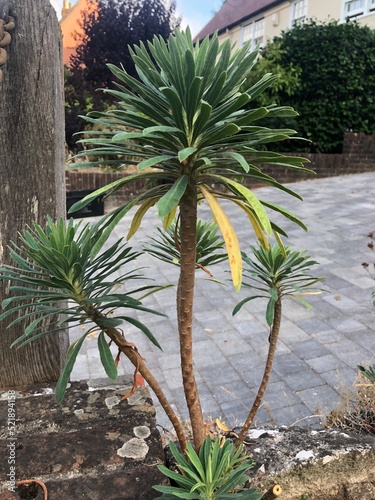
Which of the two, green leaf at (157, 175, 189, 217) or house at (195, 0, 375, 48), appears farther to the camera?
house at (195, 0, 375, 48)

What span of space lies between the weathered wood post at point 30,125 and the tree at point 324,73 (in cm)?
1046

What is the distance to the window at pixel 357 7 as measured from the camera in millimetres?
16152

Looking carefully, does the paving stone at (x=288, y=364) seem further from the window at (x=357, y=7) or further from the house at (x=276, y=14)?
the window at (x=357, y=7)

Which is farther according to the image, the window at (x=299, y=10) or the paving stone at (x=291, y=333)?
the window at (x=299, y=10)

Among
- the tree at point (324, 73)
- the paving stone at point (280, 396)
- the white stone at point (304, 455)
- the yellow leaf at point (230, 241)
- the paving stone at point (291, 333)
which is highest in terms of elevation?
the tree at point (324, 73)

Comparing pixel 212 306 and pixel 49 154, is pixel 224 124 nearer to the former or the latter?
pixel 49 154

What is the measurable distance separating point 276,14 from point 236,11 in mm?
6451

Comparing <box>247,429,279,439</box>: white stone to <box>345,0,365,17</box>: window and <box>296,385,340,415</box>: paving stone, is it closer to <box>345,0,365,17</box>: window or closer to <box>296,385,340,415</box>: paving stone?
<box>296,385,340,415</box>: paving stone

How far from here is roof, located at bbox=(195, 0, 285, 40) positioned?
72.2 feet

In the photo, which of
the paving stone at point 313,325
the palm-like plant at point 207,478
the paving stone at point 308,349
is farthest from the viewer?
the paving stone at point 313,325

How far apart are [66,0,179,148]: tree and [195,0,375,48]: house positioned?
2.73m

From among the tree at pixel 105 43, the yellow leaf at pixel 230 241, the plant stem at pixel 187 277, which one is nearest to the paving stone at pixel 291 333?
the plant stem at pixel 187 277

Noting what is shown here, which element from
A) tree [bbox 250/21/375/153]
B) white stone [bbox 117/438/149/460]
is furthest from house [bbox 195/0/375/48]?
white stone [bbox 117/438/149/460]

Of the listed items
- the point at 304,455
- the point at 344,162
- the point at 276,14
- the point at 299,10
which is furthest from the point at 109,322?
the point at 276,14
